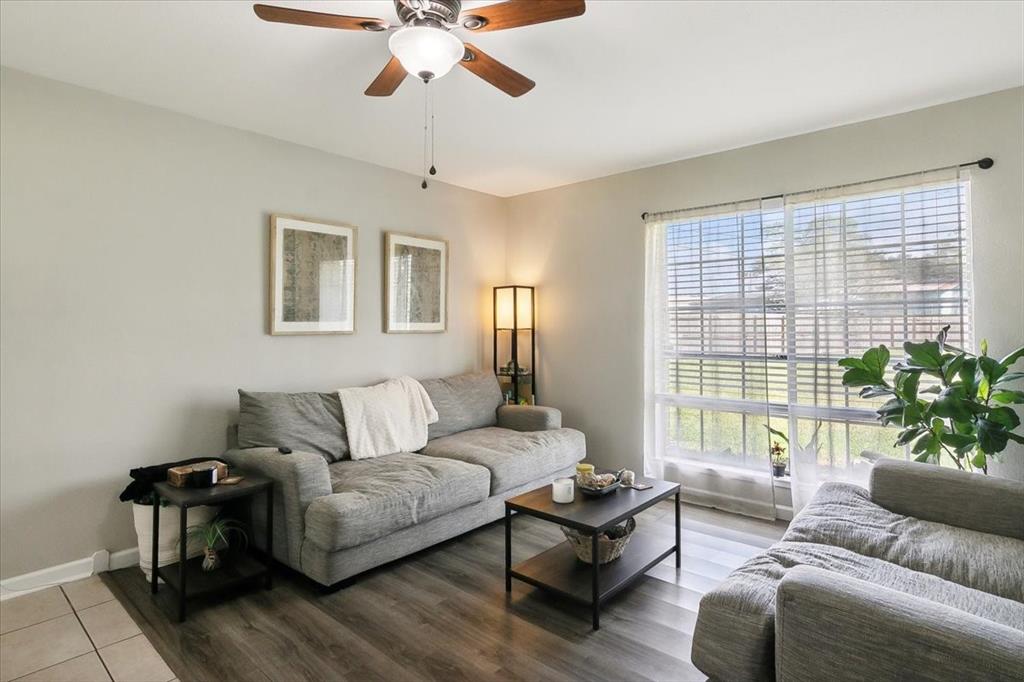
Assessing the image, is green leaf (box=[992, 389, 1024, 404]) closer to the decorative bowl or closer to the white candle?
the decorative bowl

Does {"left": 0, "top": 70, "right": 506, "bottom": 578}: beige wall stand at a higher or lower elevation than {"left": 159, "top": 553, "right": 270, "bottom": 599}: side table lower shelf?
higher

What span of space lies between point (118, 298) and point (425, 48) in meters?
2.23

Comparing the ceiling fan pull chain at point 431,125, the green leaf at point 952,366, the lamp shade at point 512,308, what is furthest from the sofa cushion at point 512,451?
the green leaf at point 952,366

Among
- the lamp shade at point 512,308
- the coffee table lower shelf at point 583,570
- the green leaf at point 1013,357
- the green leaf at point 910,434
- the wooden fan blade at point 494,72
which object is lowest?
the coffee table lower shelf at point 583,570

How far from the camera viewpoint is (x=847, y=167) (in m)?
3.33

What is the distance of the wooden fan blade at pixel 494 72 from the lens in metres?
2.04

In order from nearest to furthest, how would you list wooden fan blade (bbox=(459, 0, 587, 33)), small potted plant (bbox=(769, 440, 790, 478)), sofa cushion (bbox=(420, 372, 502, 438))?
1. wooden fan blade (bbox=(459, 0, 587, 33))
2. small potted plant (bbox=(769, 440, 790, 478))
3. sofa cushion (bbox=(420, 372, 502, 438))

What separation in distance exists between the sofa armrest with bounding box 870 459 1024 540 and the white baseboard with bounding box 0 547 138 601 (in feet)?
12.7

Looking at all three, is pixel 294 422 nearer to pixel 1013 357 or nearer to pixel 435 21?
pixel 435 21

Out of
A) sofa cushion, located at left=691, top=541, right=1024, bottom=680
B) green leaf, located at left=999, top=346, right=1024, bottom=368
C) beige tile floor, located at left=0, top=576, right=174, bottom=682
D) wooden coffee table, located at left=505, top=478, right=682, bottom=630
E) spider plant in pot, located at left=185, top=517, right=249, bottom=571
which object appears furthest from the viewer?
spider plant in pot, located at left=185, top=517, right=249, bottom=571

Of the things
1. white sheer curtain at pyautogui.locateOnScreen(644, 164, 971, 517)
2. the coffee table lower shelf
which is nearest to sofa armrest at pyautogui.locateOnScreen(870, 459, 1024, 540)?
white sheer curtain at pyautogui.locateOnScreen(644, 164, 971, 517)

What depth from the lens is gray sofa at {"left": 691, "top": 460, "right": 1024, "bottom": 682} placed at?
44.2 inches

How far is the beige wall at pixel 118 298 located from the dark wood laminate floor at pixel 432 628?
0.62 meters

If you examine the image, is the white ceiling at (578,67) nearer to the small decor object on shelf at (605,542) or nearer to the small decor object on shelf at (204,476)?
the small decor object on shelf at (204,476)
